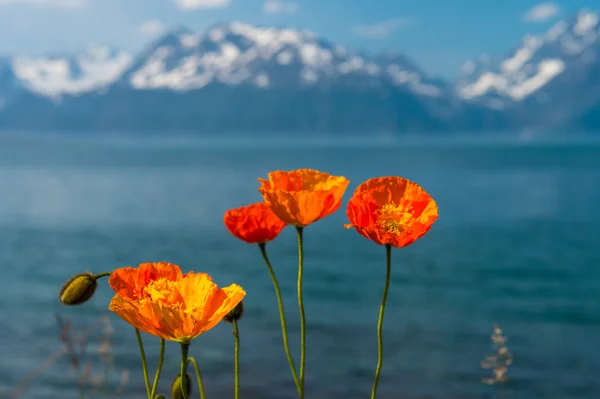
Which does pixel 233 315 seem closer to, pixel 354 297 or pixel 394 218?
pixel 394 218

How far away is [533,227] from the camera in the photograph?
36.7m

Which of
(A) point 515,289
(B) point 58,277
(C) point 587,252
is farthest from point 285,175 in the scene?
A: (C) point 587,252

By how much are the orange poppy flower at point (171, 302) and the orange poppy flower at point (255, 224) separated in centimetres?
58

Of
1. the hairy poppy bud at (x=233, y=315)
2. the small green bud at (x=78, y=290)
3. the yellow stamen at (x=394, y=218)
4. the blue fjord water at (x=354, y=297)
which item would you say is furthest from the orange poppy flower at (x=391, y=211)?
the blue fjord water at (x=354, y=297)

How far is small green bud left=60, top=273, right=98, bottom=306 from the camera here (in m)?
1.98

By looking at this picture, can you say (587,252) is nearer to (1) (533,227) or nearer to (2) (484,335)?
(1) (533,227)

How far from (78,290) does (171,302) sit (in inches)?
19.1

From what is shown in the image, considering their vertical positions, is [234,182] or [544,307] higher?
[234,182]

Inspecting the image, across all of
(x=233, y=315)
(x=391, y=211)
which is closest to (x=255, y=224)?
(x=233, y=315)

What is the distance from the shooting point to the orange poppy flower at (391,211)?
73.0 inches

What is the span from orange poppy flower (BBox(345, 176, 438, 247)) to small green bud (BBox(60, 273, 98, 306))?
2.24ft

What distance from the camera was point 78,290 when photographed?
200 cm

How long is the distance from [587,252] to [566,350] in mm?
14788

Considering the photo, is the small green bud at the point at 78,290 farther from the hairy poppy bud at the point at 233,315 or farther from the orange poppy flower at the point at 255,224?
the orange poppy flower at the point at 255,224
